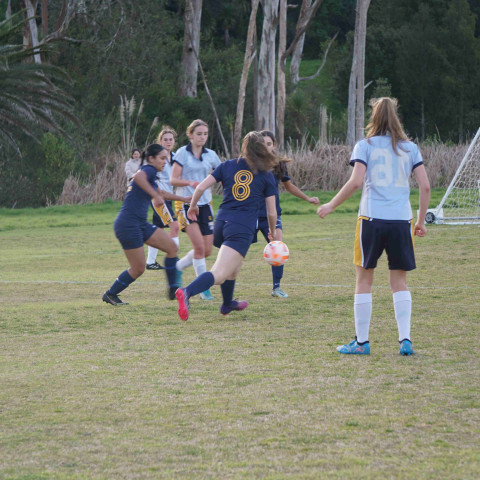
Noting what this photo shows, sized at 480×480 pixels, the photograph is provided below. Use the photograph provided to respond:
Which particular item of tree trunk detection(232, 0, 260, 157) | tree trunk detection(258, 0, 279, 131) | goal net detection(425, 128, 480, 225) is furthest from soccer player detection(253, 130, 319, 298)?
tree trunk detection(232, 0, 260, 157)

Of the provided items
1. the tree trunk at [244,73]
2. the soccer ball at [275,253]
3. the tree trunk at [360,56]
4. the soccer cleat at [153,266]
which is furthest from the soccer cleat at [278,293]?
the tree trunk at [244,73]

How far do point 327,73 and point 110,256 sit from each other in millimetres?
45698

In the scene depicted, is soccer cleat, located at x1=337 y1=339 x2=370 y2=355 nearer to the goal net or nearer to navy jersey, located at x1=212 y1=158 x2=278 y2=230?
navy jersey, located at x1=212 y1=158 x2=278 y2=230

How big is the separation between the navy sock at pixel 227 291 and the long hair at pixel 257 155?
47.3 inches

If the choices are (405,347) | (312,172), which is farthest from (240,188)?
(312,172)

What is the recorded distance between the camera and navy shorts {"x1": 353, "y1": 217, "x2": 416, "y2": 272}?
6.58 meters

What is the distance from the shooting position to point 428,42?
154 feet

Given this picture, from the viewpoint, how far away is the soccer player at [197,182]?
10.4m

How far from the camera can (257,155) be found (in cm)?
837

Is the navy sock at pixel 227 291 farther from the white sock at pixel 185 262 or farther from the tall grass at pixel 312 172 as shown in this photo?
the tall grass at pixel 312 172

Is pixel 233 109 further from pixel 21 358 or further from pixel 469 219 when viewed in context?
pixel 21 358

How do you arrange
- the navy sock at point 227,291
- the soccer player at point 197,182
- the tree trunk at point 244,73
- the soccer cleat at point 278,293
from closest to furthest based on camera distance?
the navy sock at point 227,291 → the soccer cleat at point 278,293 → the soccer player at point 197,182 → the tree trunk at point 244,73

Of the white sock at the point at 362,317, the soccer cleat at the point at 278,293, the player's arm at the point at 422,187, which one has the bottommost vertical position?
the soccer cleat at the point at 278,293

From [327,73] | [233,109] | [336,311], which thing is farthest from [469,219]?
[327,73]
